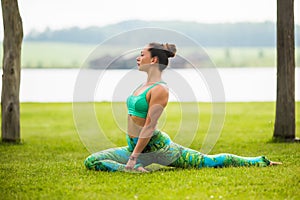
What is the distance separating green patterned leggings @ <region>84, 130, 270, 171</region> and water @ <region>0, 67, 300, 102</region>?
614mm

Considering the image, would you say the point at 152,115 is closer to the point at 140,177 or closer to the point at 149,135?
the point at 149,135

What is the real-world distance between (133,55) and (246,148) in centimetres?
266

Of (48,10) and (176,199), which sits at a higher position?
(48,10)

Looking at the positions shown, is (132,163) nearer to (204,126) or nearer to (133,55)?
(133,55)

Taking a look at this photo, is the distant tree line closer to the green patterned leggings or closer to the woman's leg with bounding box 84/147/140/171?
the green patterned leggings

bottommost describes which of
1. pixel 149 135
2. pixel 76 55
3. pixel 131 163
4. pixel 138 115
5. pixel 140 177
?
pixel 140 177

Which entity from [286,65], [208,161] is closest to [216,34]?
[286,65]

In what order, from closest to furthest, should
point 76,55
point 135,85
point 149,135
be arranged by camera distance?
point 149,135, point 135,85, point 76,55

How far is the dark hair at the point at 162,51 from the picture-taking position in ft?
18.8

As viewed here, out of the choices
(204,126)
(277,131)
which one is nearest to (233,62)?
(204,126)

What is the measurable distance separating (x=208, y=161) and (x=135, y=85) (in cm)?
119

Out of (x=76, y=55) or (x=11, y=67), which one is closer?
(x=11, y=67)

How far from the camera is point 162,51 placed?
5742 millimetres

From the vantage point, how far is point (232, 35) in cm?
3528
